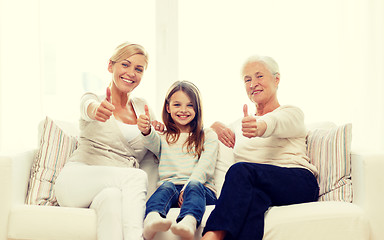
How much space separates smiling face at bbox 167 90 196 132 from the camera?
2068 millimetres

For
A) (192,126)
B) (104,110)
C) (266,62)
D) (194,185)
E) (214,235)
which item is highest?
(266,62)

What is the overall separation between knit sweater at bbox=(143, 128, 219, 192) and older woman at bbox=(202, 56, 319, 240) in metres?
0.15

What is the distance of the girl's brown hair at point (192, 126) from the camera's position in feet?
6.75

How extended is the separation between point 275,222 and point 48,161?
3.64 ft

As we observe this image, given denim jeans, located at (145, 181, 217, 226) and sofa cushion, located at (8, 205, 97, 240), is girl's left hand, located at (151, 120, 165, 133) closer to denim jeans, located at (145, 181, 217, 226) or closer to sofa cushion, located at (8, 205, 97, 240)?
denim jeans, located at (145, 181, 217, 226)

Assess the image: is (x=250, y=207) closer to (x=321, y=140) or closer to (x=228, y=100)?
(x=321, y=140)

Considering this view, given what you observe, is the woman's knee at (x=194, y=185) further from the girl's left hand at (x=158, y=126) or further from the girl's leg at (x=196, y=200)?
the girl's left hand at (x=158, y=126)

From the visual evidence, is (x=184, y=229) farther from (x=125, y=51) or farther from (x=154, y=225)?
(x=125, y=51)

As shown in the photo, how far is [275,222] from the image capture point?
156 cm
